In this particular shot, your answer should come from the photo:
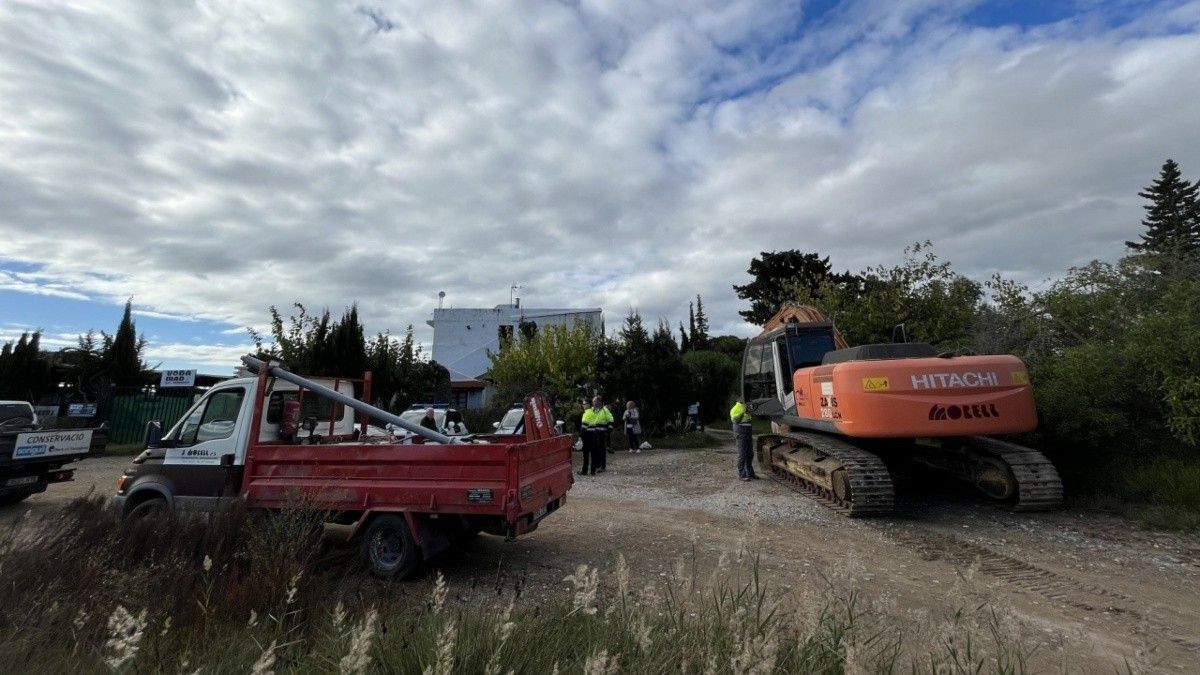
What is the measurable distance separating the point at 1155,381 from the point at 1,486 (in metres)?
16.1

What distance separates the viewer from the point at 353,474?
609 cm

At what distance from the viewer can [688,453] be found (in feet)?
60.0

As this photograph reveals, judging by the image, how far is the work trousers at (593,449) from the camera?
14.2m

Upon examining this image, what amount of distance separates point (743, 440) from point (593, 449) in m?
3.67

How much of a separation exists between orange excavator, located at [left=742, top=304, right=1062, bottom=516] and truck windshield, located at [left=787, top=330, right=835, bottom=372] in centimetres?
116

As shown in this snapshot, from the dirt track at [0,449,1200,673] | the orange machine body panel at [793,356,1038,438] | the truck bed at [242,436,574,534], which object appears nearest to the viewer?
the dirt track at [0,449,1200,673]

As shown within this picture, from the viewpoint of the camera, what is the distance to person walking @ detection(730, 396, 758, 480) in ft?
40.0

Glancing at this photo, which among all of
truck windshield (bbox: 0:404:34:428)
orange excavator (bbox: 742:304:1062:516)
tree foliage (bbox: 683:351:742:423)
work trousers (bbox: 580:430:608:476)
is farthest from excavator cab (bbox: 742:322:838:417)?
truck windshield (bbox: 0:404:34:428)

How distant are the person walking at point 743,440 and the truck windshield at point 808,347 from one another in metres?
1.60

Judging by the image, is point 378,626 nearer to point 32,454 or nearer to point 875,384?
point 875,384

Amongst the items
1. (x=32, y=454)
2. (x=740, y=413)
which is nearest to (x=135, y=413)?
(x=32, y=454)

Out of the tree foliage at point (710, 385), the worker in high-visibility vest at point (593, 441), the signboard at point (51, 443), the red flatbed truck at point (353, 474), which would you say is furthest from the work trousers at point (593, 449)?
the tree foliage at point (710, 385)

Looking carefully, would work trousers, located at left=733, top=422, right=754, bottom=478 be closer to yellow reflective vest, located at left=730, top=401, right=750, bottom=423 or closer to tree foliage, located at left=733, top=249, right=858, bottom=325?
yellow reflective vest, located at left=730, top=401, right=750, bottom=423

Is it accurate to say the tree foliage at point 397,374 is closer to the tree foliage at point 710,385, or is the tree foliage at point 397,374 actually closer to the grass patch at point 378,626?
the tree foliage at point 710,385
